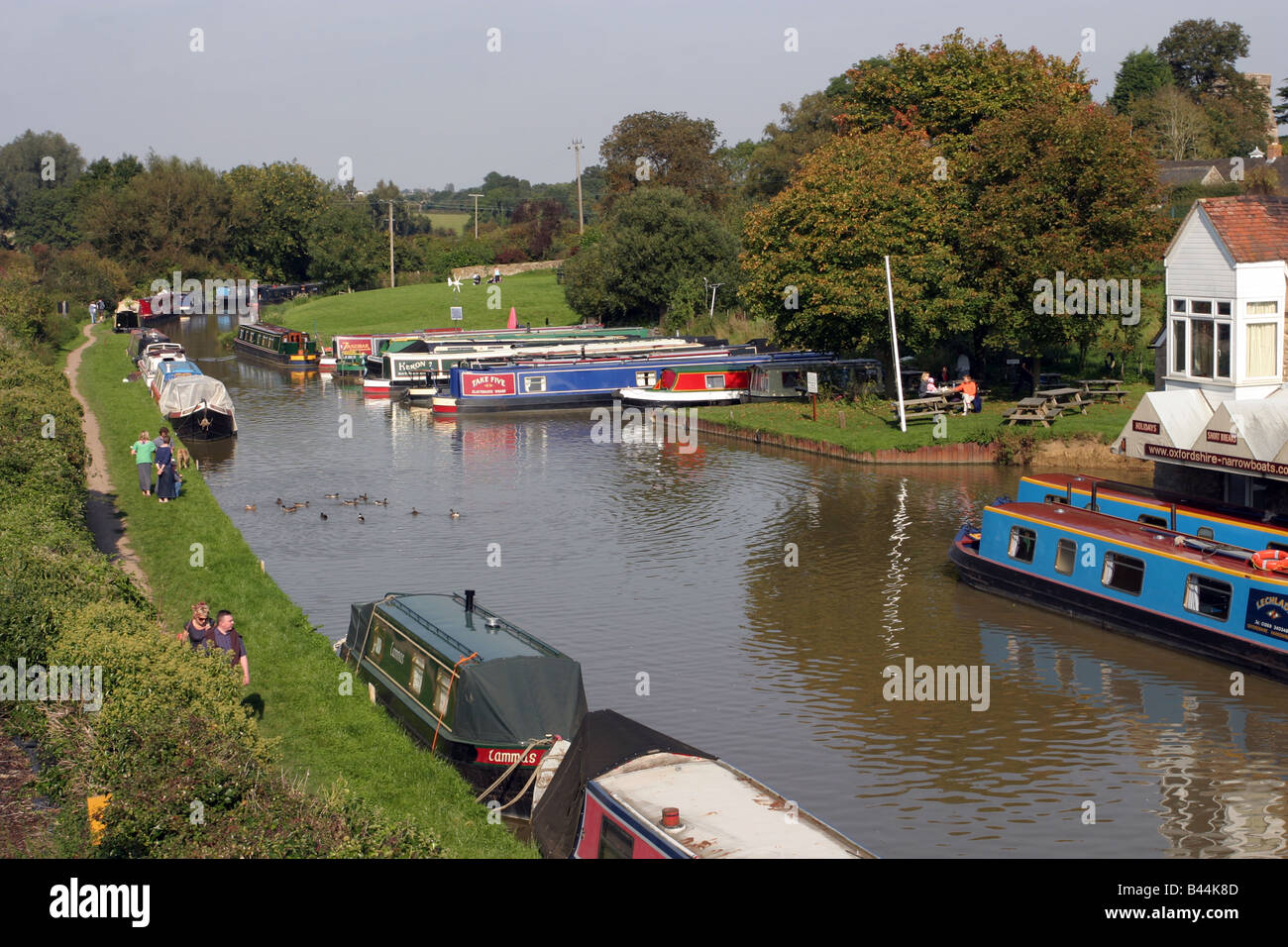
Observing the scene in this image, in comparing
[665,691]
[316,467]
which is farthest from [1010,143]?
[665,691]

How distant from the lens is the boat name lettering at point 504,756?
584 inches

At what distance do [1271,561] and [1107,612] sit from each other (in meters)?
3.18

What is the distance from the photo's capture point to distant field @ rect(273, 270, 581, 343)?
81750 millimetres

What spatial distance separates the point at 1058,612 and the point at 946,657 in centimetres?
352

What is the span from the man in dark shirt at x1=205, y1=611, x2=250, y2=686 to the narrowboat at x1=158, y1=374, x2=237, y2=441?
2861cm

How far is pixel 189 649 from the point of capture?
14.5 meters

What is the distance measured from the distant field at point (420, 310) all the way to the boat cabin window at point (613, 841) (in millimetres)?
66812

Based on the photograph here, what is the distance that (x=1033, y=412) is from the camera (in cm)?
3919

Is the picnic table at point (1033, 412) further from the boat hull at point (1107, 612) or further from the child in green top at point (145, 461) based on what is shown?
the child in green top at point (145, 461)

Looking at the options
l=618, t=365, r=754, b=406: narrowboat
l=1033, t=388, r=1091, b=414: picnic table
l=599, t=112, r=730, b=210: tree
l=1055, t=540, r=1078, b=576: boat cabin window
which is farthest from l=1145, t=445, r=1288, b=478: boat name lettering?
l=599, t=112, r=730, b=210: tree

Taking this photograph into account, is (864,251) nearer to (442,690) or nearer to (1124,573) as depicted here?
(1124,573)
